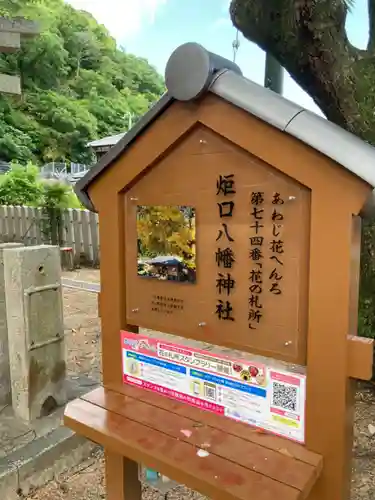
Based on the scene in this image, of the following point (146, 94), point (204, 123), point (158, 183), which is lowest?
point (158, 183)

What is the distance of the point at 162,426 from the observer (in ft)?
5.02

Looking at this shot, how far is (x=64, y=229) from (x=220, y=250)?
812cm

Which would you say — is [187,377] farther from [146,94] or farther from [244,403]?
[146,94]

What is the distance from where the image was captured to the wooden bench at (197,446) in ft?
4.12

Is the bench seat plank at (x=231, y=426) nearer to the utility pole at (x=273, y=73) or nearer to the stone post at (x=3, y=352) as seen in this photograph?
the stone post at (x=3, y=352)

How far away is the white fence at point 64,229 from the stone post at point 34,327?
522 cm

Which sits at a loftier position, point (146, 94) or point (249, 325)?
point (146, 94)

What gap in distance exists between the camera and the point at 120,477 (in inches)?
66.9

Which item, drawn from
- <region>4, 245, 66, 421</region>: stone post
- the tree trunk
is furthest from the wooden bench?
the tree trunk

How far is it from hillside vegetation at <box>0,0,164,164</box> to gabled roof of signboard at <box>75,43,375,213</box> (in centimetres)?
2190

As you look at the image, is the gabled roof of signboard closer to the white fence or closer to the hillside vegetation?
the white fence

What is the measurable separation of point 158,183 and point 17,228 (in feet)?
30.4

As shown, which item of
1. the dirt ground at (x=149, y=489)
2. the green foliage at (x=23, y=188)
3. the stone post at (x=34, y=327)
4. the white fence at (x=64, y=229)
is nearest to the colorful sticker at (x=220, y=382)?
the dirt ground at (x=149, y=489)

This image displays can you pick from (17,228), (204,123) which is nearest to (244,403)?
(204,123)
